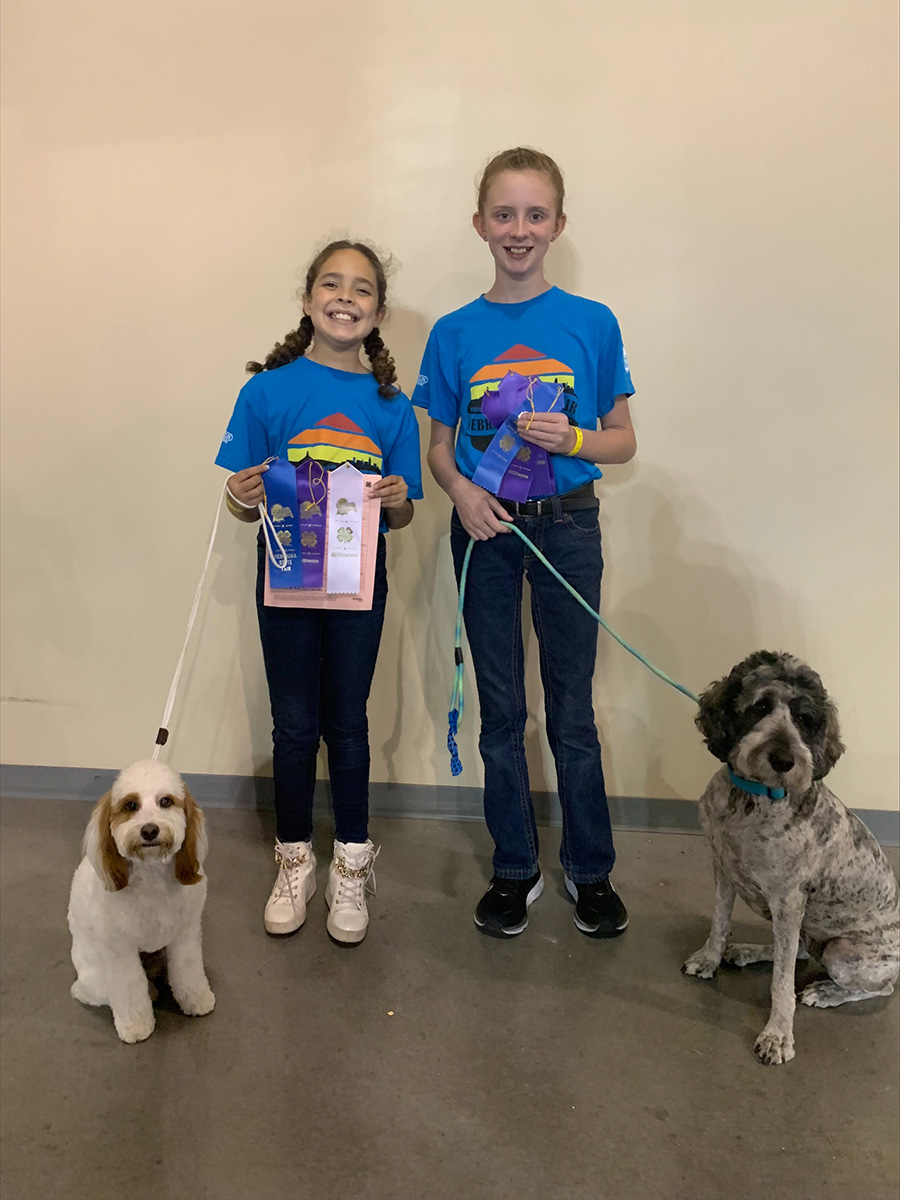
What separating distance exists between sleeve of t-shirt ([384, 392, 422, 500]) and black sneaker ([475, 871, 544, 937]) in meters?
0.98

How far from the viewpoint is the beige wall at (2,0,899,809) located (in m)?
1.75

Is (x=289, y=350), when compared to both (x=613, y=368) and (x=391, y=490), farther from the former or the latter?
(x=613, y=368)

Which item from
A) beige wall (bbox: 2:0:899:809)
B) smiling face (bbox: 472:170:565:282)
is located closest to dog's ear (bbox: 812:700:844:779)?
beige wall (bbox: 2:0:899:809)

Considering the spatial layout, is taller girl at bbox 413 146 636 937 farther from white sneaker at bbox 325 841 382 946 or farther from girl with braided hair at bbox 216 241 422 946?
white sneaker at bbox 325 841 382 946

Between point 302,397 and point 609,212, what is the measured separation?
0.93 metres

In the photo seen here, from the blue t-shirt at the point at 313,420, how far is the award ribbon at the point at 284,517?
6 centimetres

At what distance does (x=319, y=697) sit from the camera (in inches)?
68.8

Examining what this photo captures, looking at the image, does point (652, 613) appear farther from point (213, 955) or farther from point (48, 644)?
point (48, 644)

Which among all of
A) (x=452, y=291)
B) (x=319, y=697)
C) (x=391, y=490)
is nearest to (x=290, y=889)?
(x=319, y=697)

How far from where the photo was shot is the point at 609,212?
180 centimetres

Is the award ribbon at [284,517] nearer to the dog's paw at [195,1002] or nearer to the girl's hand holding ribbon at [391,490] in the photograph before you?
the girl's hand holding ribbon at [391,490]

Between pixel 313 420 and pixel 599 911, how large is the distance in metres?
1.32

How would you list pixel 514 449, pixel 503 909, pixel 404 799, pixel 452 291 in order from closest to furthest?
pixel 514 449 → pixel 503 909 → pixel 452 291 → pixel 404 799

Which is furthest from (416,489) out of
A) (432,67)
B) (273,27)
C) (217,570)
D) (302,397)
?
(273,27)
